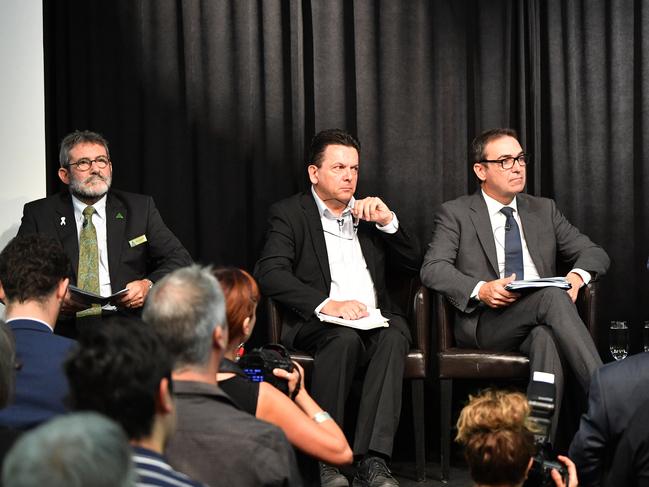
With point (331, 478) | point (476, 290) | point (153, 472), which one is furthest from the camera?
point (476, 290)

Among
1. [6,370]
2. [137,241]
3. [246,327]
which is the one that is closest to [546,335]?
[137,241]

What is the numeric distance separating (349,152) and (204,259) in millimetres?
986

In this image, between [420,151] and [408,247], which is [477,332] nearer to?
[408,247]

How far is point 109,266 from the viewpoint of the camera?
4328 mm

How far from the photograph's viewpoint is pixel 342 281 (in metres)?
4.46

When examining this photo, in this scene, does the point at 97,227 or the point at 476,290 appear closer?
the point at 476,290

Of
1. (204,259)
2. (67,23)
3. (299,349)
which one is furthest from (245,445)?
(67,23)

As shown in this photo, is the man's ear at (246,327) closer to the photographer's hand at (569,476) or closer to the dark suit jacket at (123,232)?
the photographer's hand at (569,476)

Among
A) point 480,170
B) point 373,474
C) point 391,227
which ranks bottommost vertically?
point 373,474

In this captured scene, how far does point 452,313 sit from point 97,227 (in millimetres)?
1642

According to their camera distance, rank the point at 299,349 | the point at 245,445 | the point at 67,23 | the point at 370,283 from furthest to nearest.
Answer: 1. the point at 67,23
2. the point at 370,283
3. the point at 299,349
4. the point at 245,445

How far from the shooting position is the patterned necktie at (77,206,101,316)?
429cm

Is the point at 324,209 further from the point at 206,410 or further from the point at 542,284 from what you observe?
the point at 206,410

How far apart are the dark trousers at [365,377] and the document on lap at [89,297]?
2.78 feet
